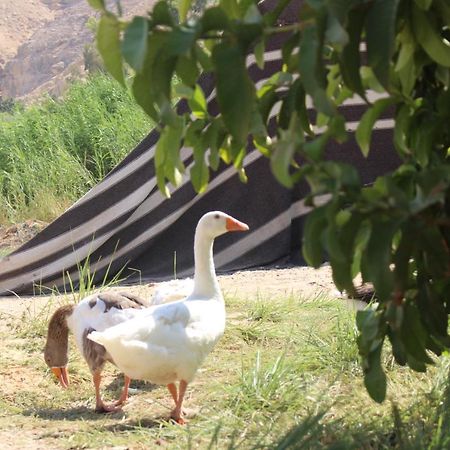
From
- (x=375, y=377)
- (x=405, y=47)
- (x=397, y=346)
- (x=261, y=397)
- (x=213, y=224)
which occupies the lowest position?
(x=261, y=397)

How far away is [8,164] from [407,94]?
10.6 m

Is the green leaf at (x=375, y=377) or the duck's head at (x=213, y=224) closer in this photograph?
the green leaf at (x=375, y=377)

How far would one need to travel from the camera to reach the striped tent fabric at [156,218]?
7.82 m

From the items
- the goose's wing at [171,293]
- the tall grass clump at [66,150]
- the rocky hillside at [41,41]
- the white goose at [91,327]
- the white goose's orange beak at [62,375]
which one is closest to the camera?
the white goose at [91,327]

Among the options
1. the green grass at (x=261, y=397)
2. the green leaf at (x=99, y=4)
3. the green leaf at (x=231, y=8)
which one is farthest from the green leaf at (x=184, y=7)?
the green grass at (x=261, y=397)

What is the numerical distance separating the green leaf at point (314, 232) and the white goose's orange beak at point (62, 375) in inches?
136

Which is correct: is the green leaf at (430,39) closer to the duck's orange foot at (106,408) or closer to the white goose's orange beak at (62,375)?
the duck's orange foot at (106,408)

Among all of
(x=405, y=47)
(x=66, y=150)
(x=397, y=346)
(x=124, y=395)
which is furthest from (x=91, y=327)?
(x=66, y=150)

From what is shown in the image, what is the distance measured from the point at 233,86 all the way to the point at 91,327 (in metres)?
3.40

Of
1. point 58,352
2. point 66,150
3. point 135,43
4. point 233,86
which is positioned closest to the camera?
point 135,43

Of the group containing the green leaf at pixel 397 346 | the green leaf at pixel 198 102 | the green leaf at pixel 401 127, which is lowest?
the green leaf at pixel 397 346

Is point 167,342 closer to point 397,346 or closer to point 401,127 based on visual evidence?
point 397,346

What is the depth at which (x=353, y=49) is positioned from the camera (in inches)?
91.3

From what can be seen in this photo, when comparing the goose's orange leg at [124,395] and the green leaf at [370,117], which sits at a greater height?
the green leaf at [370,117]
